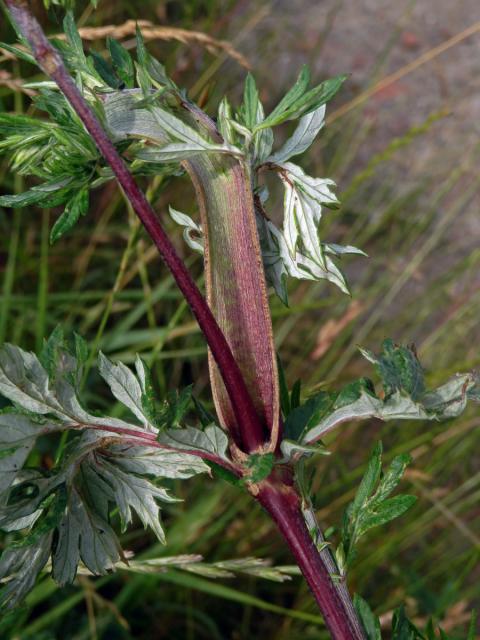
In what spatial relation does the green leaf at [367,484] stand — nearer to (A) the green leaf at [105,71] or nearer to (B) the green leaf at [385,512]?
(B) the green leaf at [385,512]

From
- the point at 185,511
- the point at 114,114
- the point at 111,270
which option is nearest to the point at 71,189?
the point at 114,114

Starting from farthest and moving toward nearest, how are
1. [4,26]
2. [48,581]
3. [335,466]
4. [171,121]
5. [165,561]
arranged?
[4,26] < [335,466] < [48,581] < [165,561] < [171,121]

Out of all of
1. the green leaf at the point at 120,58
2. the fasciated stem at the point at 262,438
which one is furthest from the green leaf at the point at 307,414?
the green leaf at the point at 120,58

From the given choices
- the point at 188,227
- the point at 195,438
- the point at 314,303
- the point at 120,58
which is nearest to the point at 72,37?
the point at 120,58

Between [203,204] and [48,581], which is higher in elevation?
[203,204]

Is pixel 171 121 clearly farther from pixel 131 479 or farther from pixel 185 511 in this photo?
pixel 185 511

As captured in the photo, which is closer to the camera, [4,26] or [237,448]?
[237,448]

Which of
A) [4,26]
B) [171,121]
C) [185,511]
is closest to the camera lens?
[171,121]
